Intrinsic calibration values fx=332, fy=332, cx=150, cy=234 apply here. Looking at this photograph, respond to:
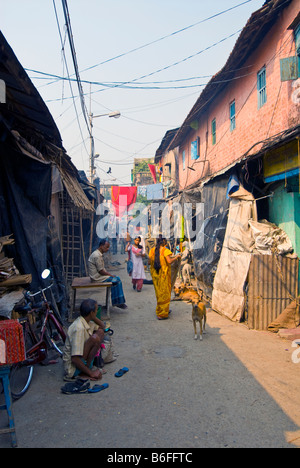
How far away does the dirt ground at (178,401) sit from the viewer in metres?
2.97

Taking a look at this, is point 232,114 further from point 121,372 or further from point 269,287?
point 121,372

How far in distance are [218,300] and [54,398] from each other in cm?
488

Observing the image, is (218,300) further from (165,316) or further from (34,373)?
(34,373)

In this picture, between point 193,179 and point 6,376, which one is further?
point 193,179

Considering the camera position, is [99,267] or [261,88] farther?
[261,88]

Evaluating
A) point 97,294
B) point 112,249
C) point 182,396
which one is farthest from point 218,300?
point 112,249

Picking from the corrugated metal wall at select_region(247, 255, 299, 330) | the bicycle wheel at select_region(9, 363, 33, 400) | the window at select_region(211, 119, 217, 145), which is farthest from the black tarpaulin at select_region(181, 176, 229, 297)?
the bicycle wheel at select_region(9, 363, 33, 400)

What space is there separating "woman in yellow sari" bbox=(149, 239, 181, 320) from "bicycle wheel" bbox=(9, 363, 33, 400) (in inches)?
140

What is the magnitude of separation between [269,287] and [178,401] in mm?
3580

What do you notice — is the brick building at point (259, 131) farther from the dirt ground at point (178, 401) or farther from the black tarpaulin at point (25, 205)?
the black tarpaulin at point (25, 205)

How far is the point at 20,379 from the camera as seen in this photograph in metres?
4.19

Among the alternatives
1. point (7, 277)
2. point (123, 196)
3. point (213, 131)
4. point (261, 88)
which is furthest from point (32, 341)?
point (123, 196)
